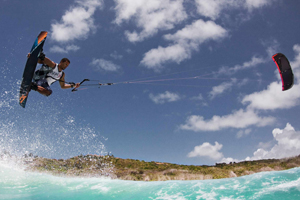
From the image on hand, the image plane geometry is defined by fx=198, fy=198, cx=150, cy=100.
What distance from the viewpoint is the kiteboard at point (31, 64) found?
222 inches

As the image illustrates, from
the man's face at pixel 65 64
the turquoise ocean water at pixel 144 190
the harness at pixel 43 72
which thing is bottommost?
the turquoise ocean water at pixel 144 190

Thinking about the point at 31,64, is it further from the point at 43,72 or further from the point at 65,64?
the point at 65,64

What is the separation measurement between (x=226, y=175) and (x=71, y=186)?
467 inches

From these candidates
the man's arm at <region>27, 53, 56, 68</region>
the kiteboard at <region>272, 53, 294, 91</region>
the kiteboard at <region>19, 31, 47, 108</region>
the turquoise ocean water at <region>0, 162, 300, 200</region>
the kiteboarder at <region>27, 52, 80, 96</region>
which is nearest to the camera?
the kiteboard at <region>19, 31, 47, 108</region>

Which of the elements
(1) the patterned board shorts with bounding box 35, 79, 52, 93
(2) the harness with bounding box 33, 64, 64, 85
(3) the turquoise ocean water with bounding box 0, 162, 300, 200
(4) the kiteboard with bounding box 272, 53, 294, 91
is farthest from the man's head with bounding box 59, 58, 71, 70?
(4) the kiteboard with bounding box 272, 53, 294, 91

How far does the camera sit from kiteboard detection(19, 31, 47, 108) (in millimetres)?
5629

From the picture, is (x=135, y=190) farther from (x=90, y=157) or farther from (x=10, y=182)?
(x=90, y=157)

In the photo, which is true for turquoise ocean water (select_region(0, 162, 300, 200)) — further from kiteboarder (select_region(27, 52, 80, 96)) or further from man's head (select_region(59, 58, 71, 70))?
man's head (select_region(59, 58, 71, 70))

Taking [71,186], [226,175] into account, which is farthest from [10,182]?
[226,175]

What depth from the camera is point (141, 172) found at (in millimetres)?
16578

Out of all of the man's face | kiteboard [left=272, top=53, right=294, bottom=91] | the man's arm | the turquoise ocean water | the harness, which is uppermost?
kiteboard [left=272, top=53, right=294, bottom=91]

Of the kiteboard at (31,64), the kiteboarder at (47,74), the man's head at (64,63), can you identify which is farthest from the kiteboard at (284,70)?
the kiteboard at (31,64)

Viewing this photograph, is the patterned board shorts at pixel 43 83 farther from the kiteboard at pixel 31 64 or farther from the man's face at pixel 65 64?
the man's face at pixel 65 64

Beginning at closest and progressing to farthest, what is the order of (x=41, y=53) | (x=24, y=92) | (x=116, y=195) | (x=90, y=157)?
1. (x=41, y=53)
2. (x=24, y=92)
3. (x=116, y=195)
4. (x=90, y=157)
